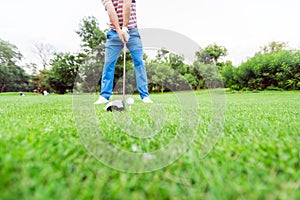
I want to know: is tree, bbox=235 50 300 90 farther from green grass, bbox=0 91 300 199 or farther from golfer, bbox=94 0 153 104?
green grass, bbox=0 91 300 199

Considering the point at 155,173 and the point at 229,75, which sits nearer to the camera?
the point at 155,173

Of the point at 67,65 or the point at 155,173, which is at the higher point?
the point at 67,65

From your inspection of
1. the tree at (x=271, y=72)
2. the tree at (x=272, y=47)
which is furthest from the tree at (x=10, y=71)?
the tree at (x=272, y=47)

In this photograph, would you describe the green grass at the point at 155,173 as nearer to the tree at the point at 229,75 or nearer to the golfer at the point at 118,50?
the golfer at the point at 118,50

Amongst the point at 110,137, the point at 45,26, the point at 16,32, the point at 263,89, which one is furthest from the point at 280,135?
the point at 16,32

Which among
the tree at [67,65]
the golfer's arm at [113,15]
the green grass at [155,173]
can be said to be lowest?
the green grass at [155,173]

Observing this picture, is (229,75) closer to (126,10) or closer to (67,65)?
(126,10)

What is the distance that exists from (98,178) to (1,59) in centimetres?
3786

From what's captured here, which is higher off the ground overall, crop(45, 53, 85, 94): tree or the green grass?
crop(45, 53, 85, 94): tree

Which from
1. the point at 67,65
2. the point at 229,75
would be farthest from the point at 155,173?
the point at 67,65

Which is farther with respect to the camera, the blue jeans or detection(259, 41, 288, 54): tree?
detection(259, 41, 288, 54): tree

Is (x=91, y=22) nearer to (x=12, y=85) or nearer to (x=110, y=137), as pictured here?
(x=12, y=85)

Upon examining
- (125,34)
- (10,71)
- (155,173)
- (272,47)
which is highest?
(272,47)

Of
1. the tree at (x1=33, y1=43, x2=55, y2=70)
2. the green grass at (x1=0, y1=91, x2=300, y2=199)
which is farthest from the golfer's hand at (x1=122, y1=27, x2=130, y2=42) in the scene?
the tree at (x1=33, y1=43, x2=55, y2=70)
